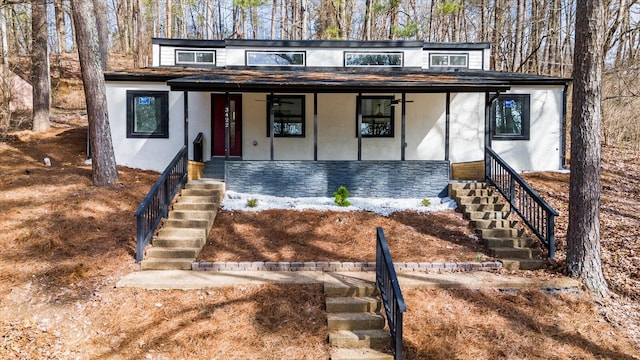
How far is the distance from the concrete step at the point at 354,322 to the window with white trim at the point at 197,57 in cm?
1046

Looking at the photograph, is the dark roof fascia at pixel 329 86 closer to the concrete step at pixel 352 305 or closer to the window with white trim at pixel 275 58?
the window with white trim at pixel 275 58

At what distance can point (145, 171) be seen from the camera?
10875mm

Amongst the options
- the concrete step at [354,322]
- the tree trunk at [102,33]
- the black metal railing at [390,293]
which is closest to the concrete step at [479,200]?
the black metal railing at [390,293]

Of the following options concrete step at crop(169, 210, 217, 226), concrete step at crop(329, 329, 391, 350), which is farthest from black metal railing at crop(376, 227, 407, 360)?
concrete step at crop(169, 210, 217, 226)

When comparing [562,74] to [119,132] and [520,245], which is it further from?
[119,132]

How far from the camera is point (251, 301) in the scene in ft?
17.2

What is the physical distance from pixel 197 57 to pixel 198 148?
150 inches

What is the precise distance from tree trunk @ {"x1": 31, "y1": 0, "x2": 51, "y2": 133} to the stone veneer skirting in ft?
31.5

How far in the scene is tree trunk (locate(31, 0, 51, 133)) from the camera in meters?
13.7

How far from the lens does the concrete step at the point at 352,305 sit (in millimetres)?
5090

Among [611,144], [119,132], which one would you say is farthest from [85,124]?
[611,144]

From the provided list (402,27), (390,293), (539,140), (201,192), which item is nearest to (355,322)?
(390,293)

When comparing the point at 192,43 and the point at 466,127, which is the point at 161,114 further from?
the point at 466,127

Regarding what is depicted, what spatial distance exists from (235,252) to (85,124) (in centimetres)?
1286
